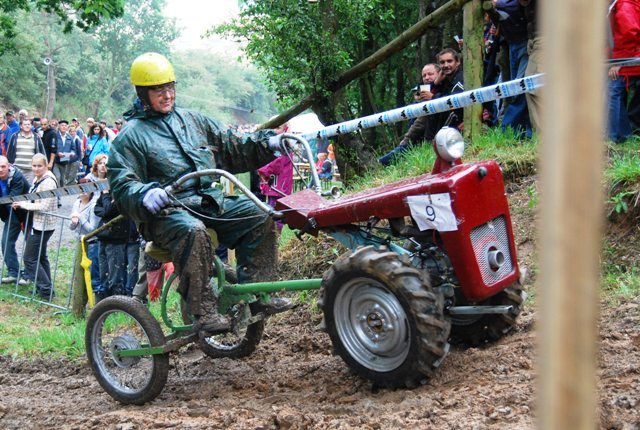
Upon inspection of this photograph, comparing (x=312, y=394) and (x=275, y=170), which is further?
(x=275, y=170)

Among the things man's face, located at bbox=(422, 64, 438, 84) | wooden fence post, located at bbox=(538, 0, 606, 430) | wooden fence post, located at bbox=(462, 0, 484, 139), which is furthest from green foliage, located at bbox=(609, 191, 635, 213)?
wooden fence post, located at bbox=(538, 0, 606, 430)

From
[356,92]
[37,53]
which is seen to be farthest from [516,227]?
[37,53]

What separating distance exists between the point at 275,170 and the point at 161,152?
3.96m

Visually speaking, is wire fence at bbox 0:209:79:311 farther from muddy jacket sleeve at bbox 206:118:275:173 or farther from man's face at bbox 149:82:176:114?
man's face at bbox 149:82:176:114

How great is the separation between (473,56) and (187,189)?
4.01m

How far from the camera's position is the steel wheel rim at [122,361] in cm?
525

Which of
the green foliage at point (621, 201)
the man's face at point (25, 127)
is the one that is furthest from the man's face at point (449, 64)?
the man's face at point (25, 127)

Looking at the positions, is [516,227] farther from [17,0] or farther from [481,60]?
[17,0]

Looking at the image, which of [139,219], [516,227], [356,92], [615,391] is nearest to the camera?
[615,391]

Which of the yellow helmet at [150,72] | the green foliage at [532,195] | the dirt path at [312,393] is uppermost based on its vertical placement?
the yellow helmet at [150,72]

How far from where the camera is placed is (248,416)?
166 inches

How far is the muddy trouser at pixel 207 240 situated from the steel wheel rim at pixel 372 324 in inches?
44.3

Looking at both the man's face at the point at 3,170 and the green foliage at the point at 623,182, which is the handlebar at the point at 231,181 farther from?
the man's face at the point at 3,170

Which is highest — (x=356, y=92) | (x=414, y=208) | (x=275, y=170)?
(x=356, y=92)
